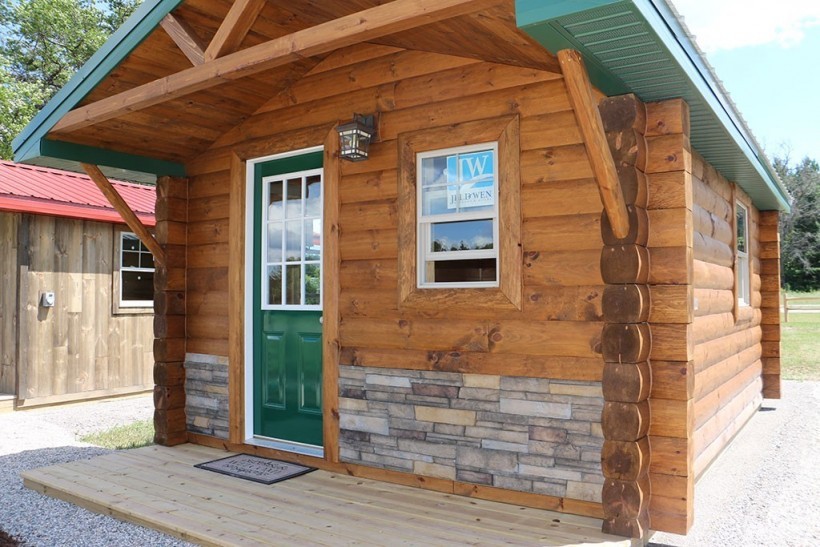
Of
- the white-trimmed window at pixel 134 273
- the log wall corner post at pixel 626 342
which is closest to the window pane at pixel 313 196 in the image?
the log wall corner post at pixel 626 342

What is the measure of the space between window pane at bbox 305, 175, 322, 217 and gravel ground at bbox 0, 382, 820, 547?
7.89 feet

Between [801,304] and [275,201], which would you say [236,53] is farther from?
[801,304]

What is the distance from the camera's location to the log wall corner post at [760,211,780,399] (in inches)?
290

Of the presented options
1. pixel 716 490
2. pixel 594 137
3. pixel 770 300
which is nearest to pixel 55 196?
pixel 594 137

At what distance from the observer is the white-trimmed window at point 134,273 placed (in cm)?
819

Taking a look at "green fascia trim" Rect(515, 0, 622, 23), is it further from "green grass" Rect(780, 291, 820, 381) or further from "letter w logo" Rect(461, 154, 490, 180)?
"green grass" Rect(780, 291, 820, 381)

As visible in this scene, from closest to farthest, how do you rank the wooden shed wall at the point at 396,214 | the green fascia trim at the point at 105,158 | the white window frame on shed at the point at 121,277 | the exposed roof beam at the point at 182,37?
the wooden shed wall at the point at 396,214, the exposed roof beam at the point at 182,37, the green fascia trim at the point at 105,158, the white window frame on shed at the point at 121,277

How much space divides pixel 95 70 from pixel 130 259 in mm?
4718

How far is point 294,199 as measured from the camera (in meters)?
4.75

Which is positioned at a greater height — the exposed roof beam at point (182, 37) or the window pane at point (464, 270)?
the exposed roof beam at point (182, 37)

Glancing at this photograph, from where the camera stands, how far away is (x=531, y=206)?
354 centimetres

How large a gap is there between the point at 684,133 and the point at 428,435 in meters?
2.32

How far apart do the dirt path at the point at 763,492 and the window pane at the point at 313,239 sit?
292 centimetres

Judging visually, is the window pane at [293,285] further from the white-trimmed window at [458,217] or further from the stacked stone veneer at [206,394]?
the white-trimmed window at [458,217]
